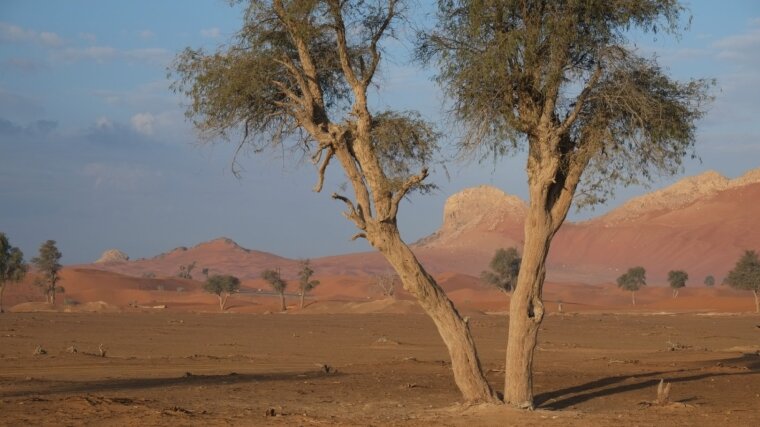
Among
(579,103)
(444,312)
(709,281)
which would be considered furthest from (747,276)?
(444,312)

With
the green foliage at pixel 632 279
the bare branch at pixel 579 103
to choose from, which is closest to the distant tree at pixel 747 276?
the green foliage at pixel 632 279

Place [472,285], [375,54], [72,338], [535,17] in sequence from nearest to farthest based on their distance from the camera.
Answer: [535,17], [375,54], [72,338], [472,285]

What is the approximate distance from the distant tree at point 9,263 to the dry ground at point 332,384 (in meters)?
40.6

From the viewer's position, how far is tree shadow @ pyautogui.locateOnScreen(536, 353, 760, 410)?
17594 millimetres

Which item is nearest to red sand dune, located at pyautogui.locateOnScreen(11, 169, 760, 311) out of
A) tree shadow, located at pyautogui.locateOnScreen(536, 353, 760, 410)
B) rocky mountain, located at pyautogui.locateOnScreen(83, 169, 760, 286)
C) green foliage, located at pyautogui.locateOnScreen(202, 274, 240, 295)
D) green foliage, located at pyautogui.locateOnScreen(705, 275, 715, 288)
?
rocky mountain, located at pyautogui.locateOnScreen(83, 169, 760, 286)

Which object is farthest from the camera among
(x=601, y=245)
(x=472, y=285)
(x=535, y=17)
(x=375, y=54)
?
(x=601, y=245)

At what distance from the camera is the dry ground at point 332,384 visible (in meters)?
14.5

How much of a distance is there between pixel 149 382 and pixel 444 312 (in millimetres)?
7765

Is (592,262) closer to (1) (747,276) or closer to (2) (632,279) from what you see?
(2) (632,279)

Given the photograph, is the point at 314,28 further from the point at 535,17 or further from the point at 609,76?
the point at 609,76

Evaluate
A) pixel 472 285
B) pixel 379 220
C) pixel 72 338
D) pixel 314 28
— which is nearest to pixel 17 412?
pixel 379 220

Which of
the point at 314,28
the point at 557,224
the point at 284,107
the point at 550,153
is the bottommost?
the point at 557,224

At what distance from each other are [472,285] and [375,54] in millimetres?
121884

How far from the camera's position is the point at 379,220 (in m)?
15.4
